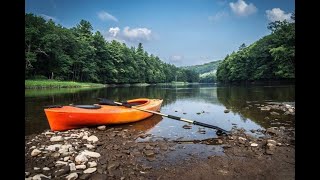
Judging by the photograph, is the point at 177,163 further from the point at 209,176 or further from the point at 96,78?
the point at 96,78

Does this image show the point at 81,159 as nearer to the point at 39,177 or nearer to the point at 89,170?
the point at 89,170

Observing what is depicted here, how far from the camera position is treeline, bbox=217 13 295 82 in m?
47.2

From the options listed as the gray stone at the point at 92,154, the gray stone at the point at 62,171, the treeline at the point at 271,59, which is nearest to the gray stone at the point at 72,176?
the gray stone at the point at 62,171

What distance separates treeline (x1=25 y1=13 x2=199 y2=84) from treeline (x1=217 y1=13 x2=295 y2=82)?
38034 millimetres

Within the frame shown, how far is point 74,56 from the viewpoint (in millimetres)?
57844

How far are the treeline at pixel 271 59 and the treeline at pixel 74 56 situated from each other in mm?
38034

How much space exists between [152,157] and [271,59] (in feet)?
220

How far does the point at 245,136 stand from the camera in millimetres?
9398

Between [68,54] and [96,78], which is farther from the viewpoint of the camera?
[96,78]

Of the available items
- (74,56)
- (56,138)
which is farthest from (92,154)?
(74,56)

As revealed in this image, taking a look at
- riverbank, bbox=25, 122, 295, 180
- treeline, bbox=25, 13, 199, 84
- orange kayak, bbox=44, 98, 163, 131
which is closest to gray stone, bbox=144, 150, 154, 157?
riverbank, bbox=25, 122, 295, 180
